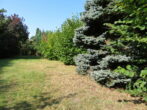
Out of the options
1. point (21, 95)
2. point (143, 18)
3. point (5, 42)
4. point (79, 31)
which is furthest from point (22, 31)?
point (143, 18)

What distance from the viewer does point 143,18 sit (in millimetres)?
2881

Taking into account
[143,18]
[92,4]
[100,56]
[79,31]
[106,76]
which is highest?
[92,4]

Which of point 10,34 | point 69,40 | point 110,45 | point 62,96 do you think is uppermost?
point 10,34

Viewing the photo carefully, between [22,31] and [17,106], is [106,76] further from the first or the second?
[22,31]

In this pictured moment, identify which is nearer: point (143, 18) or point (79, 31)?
point (143, 18)

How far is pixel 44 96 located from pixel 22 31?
20677mm

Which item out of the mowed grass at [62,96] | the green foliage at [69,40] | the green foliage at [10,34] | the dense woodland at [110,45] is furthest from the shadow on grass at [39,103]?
the green foliage at [10,34]

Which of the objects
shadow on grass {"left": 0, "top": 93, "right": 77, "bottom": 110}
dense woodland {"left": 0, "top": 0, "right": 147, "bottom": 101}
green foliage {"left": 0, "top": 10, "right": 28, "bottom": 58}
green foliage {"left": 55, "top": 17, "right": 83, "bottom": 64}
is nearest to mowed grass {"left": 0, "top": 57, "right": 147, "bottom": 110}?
shadow on grass {"left": 0, "top": 93, "right": 77, "bottom": 110}

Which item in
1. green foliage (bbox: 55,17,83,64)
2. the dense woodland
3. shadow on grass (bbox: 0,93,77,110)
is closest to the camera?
the dense woodland

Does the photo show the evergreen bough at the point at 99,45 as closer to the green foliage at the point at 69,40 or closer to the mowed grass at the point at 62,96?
the mowed grass at the point at 62,96

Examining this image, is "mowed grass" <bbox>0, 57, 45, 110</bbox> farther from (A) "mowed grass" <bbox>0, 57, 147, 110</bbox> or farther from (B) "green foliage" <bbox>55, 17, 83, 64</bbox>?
(B) "green foliage" <bbox>55, 17, 83, 64</bbox>

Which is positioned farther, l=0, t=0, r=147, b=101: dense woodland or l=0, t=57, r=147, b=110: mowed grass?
A: l=0, t=57, r=147, b=110: mowed grass

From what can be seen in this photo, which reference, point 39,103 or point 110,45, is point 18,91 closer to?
point 39,103

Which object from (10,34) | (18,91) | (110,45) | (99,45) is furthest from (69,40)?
(10,34)
